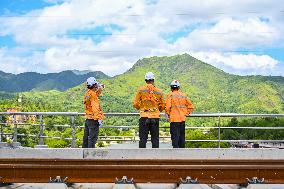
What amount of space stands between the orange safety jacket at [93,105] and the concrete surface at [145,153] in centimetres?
153

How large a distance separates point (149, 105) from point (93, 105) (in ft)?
4.69

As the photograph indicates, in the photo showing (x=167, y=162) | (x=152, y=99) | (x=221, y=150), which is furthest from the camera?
(x=152, y=99)

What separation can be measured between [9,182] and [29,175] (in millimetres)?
331

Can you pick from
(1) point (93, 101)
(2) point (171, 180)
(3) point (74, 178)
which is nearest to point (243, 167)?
(2) point (171, 180)

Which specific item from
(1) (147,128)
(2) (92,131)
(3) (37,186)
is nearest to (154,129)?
(1) (147,128)

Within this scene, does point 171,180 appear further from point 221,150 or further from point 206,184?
point 221,150

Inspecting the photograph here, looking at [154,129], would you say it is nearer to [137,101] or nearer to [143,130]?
[143,130]

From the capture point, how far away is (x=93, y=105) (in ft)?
38.1

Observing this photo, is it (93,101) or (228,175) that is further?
(93,101)

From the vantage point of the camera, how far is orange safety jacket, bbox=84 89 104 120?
11625 mm

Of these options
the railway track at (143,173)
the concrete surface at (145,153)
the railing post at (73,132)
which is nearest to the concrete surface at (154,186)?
the railway track at (143,173)

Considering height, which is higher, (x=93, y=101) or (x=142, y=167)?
(x=93, y=101)

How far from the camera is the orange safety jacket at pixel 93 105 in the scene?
38.1 feet

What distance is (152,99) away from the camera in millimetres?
11469
